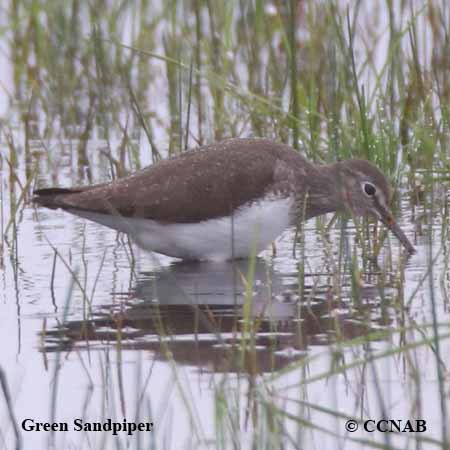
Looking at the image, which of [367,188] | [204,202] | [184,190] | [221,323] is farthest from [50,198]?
[367,188]

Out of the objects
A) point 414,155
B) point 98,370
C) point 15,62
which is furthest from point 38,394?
point 15,62

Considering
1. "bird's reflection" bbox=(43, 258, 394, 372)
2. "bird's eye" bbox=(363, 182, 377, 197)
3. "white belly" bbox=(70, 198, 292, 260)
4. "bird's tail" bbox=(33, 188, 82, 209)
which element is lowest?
Result: "bird's reflection" bbox=(43, 258, 394, 372)

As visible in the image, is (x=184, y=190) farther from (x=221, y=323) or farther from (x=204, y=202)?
(x=221, y=323)

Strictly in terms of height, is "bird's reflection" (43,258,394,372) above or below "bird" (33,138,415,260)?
below

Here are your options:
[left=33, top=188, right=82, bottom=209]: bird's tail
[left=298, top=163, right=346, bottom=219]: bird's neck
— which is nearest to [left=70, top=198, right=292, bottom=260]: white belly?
[left=33, top=188, right=82, bottom=209]: bird's tail

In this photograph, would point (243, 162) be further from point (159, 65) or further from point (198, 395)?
point (159, 65)

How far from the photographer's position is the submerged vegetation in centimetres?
513

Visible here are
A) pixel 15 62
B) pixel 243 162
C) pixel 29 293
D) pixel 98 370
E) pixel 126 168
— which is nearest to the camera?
pixel 98 370

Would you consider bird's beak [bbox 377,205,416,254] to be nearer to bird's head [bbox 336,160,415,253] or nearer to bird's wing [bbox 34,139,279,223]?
bird's head [bbox 336,160,415,253]

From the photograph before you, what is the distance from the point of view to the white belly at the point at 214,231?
760 centimetres

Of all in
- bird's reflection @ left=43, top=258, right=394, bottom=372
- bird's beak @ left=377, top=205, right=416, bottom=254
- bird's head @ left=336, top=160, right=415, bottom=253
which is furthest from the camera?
bird's head @ left=336, top=160, right=415, bottom=253

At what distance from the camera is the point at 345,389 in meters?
5.45

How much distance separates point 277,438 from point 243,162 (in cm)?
354

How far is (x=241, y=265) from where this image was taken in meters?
7.85
